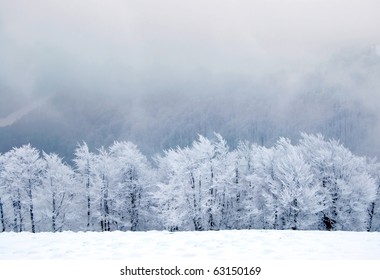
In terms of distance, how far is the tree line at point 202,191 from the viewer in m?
34.0

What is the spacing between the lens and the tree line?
3400 centimetres

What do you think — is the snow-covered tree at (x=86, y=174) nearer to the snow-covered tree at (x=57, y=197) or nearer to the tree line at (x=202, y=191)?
the tree line at (x=202, y=191)

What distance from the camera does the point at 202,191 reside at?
36.2 metres

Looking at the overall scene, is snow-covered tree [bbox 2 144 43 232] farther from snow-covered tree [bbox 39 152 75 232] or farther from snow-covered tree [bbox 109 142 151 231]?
snow-covered tree [bbox 109 142 151 231]
